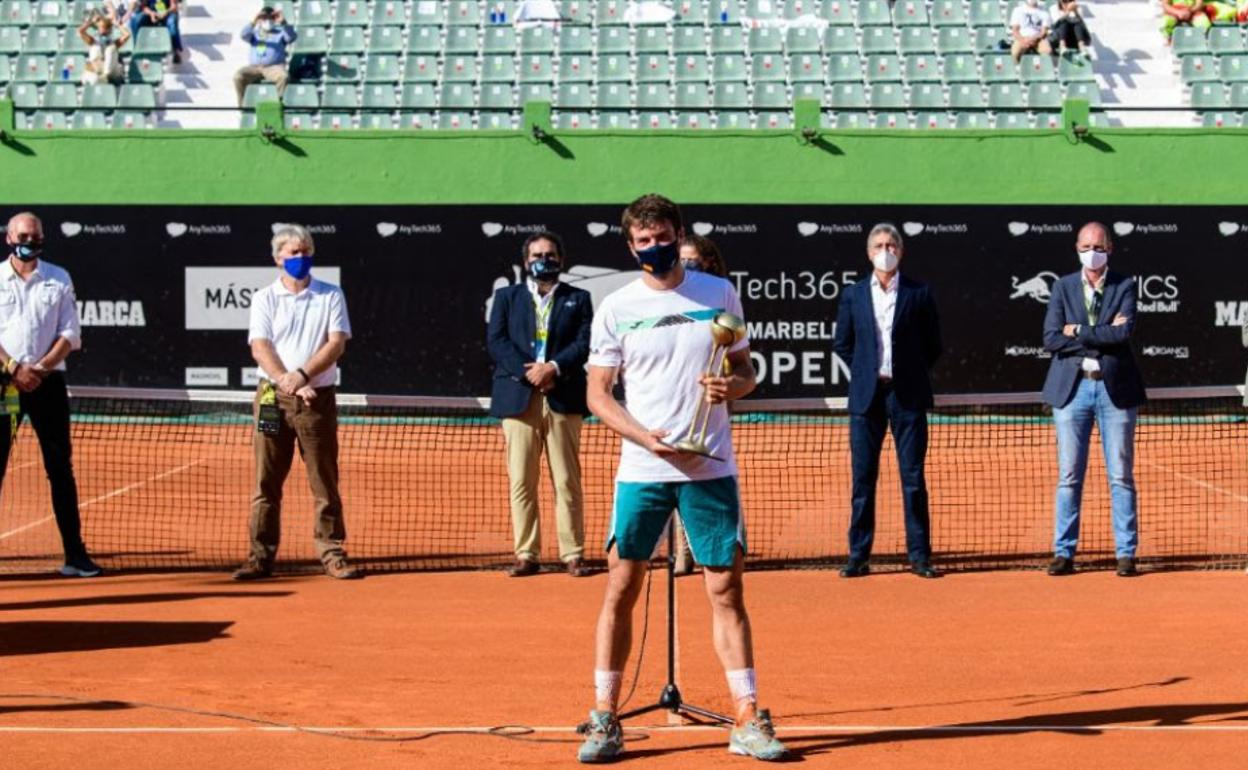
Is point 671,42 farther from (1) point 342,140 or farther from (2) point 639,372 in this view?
(2) point 639,372

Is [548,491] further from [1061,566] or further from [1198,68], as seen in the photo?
[1198,68]

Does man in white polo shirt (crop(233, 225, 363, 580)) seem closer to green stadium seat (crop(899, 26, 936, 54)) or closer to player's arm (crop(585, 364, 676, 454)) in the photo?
player's arm (crop(585, 364, 676, 454))

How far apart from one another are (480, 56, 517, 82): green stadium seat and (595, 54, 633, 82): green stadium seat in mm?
1238

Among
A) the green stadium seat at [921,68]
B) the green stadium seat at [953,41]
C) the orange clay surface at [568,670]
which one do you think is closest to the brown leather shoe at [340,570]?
the orange clay surface at [568,670]

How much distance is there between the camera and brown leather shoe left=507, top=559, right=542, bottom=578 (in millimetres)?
11906

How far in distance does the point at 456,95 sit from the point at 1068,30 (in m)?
8.84

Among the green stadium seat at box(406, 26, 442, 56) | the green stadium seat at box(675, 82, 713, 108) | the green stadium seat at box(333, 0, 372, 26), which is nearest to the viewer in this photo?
the green stadium seat at box(675, 82, 713, 108)

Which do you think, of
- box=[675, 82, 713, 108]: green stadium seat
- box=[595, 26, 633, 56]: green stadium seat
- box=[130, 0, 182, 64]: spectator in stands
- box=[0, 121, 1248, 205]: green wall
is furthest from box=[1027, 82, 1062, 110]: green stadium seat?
box=[130, 0, 182, 64]: spectator in stands

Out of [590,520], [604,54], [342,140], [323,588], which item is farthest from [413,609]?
[604,54]

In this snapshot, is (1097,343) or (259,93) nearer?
(1097,343)

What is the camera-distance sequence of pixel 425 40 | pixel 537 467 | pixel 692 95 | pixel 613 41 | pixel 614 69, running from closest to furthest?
pixel 537 467, pixel 692 95, pixel 614 69, pixel 613 41, pixel 425 40

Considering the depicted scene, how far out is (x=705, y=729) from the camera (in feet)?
25.0

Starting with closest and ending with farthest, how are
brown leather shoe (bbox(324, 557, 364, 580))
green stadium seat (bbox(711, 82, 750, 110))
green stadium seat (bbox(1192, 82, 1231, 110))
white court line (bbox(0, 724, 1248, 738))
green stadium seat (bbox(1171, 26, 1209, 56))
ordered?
1. white court line (bbox(0, 724, 1248, 738))
2. brown leather shoe (bbox(324, 557, 364, 580))
3. green stadium seat (bbox(711, 82, 750, 110))
4. green stadium seat (bbox(1192, 82, 1231, 110))
5. green stadium seat (bbox(1171, 26, 1209, 56))

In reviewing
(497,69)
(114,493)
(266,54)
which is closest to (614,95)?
(497,69)
